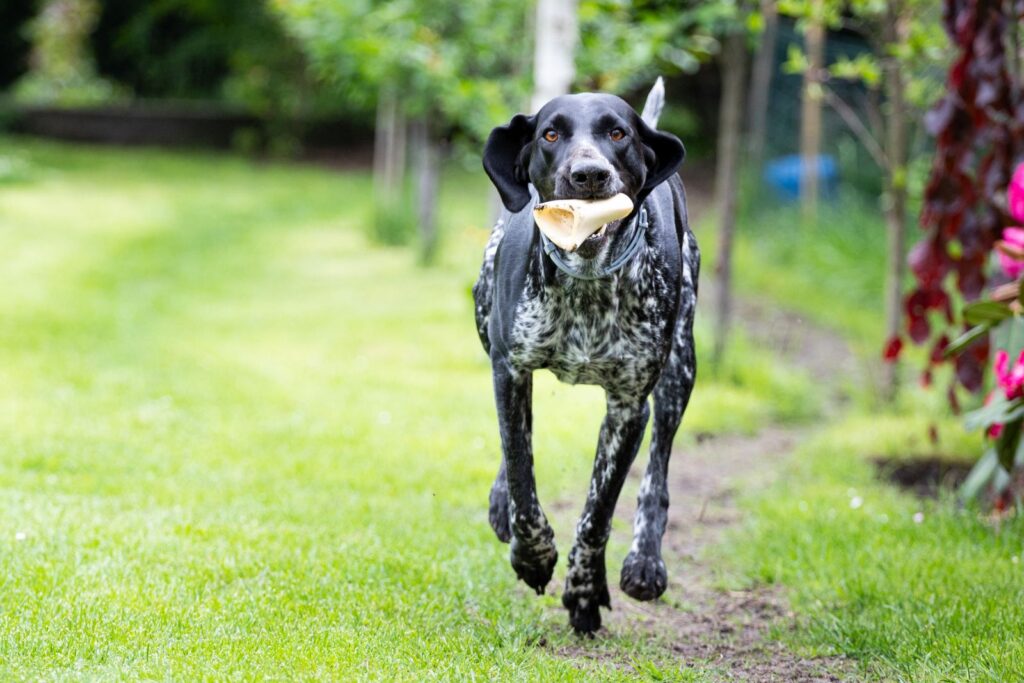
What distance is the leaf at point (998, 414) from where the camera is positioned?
4.31m

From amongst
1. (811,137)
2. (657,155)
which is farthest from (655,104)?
(811,137)

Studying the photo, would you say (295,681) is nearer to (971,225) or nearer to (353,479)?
(353,479)

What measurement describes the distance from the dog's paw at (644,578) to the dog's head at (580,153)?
1.13 meters

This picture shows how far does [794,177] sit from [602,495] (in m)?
11.8

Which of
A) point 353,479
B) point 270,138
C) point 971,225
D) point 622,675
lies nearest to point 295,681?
point 622,675

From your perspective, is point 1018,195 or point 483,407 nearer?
point 1018,195

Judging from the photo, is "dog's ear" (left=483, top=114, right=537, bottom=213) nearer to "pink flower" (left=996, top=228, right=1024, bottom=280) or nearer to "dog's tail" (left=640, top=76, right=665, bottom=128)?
"dog's tail" (left=640, top=76, right=665, bottom=128)

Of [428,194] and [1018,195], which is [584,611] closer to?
[1018,195]

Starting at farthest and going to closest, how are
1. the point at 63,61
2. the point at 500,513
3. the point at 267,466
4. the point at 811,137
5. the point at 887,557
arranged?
the point at 63,61 → the point at 811,137 → the point at 267,466 → the point at 887,557 → the point at 500,513

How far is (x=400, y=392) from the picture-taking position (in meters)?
7.43

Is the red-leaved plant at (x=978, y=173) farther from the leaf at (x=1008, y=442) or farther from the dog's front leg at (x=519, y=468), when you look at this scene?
the dog's front leg at (x=519, y=468)

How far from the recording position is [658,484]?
4.08 m

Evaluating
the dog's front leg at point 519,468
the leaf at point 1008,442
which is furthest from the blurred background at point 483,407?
the dog's front leg at point 519,468

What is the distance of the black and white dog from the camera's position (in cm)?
334
